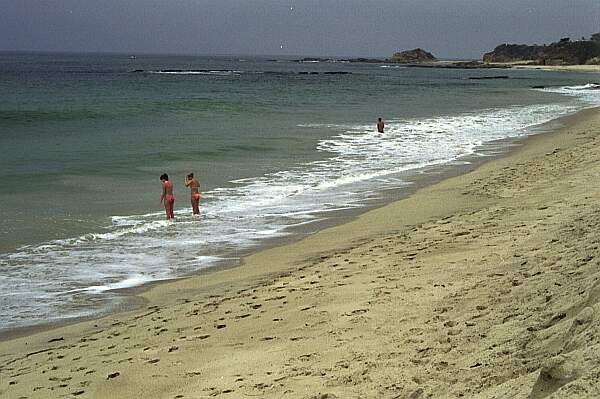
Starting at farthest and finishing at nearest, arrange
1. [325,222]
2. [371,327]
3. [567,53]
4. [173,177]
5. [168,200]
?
[567,53]
[173,177]
[168,200]
[325,222]
[371,327]

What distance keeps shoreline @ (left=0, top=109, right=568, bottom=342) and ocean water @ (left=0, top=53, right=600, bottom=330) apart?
13cm

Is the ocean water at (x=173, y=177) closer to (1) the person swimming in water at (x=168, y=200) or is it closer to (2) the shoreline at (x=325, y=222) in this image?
(2) the shoreline at (x=325, y=222)

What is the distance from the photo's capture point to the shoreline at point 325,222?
308 inches

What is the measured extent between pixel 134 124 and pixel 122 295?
87.9 feet

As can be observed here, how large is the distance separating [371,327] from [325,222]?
658cm

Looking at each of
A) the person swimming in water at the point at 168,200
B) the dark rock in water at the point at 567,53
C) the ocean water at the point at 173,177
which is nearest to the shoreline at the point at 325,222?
the ocean water at the point at 173,177

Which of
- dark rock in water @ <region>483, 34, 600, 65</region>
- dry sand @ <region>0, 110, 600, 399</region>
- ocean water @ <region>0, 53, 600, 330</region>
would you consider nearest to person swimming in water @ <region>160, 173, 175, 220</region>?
ocean water @ <region>0, 53, 600, 330</region>

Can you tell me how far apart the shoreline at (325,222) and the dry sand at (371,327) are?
18 cm

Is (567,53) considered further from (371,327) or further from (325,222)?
(371,327)

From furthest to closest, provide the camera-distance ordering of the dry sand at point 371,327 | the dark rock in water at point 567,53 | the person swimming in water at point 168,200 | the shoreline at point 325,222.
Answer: the dark rock in water at point 567,53 → the person swimming in water at point 168,200 → the shoreline at point 325,222 → the dry sand at point 371,327

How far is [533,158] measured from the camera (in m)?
18.8

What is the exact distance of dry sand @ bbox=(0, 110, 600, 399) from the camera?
14.4 feet

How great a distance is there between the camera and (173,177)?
18.8 meters

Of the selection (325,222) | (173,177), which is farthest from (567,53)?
(325,222)
